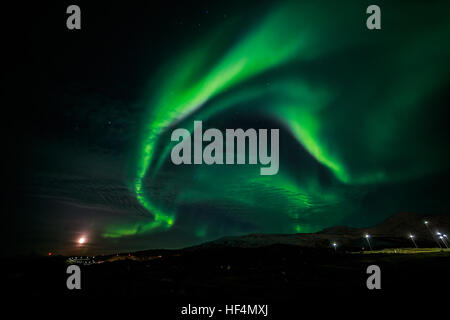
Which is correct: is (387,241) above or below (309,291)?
below
